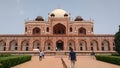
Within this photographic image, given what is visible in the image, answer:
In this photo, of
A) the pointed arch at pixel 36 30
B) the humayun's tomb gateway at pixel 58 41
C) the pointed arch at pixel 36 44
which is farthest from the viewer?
the pointed arch at pixel 36 30

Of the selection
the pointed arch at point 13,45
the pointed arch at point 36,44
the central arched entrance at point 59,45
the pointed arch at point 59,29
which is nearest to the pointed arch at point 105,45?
the central arched entrance at point 59,45

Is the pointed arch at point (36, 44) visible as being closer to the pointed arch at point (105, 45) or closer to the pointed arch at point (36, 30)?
the pointed arch at point (36, 30)

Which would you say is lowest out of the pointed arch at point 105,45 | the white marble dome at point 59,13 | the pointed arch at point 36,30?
the pointed arch at point 105,45

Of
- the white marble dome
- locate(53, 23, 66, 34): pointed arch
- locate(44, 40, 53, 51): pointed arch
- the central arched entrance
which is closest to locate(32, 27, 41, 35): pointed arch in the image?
locate(53, 23, 66, 34): pointed arch

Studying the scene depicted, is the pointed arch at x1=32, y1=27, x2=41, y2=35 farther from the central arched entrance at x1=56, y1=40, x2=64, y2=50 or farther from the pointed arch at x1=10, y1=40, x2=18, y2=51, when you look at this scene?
the central arched entrance at x1=56, y1=40, x2=64, y2=50

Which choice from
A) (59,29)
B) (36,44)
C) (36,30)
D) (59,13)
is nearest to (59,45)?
(36,44)

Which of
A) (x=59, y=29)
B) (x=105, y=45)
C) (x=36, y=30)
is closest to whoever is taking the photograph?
(x=105, y=45)

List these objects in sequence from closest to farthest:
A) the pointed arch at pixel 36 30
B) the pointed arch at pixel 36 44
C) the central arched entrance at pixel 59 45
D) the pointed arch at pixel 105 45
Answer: the pointed arch at pixel 36 44 → the central arched entrance at pixel 59 45 → the pointed arch at pixel 105 45 → the pointed arch at pixel 36 30

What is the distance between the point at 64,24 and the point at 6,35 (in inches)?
567

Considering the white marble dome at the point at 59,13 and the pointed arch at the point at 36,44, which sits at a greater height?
the white marble dome at the point at 59,13

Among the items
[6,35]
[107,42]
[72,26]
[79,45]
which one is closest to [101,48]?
[107,42]

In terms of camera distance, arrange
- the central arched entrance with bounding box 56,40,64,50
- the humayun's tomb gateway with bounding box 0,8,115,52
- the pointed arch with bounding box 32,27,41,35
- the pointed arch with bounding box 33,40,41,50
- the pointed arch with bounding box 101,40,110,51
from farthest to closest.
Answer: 1. the pointed arch with bounding box 32,27,41,35
2. the pointed arch with bounding box 101,40,110,51
3. the central arched entrance with bounding box 56,40,64,50
4. the pointed arch with bounding box 33,40,41,50
5. the humayun's tomb gateway with bounding box 0,8,115,52

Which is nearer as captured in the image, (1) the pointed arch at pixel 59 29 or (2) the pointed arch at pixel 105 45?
(2) the pointed arch at pixel 105 45

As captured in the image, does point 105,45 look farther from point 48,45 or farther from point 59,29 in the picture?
point 48,45
